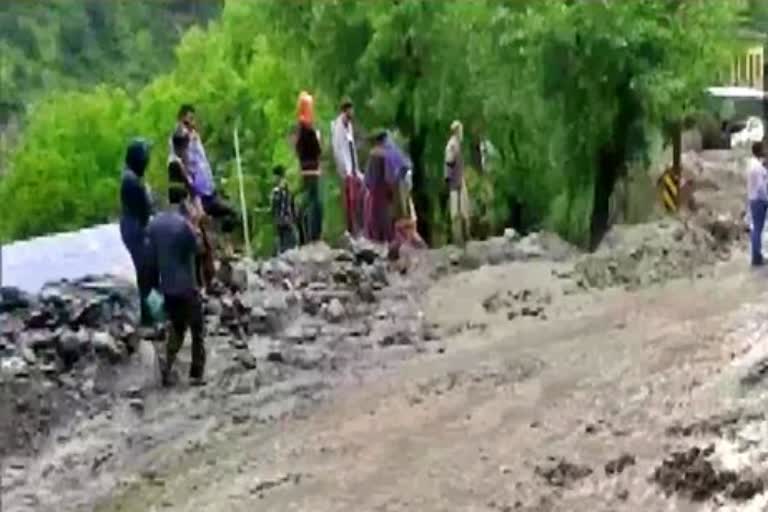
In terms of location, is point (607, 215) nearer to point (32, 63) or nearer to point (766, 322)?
point (766, 322)

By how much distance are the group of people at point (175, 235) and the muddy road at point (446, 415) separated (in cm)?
46

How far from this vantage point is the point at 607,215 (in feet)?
93.2

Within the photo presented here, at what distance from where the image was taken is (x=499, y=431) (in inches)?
459

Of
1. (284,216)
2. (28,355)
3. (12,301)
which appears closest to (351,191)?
(284,216)

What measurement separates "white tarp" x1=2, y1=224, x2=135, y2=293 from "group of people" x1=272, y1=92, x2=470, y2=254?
2507mm

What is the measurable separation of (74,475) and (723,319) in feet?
20.4

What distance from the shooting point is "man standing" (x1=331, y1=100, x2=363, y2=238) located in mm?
19172

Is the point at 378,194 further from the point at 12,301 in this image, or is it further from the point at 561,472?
the point at 561,472

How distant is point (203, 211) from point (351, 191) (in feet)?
15.7

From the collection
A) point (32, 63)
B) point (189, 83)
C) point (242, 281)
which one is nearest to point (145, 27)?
point (189, 83)

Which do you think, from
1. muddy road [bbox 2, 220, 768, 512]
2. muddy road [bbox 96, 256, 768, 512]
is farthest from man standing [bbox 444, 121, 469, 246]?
muddy road [bbox 96, 256, 768, 512]

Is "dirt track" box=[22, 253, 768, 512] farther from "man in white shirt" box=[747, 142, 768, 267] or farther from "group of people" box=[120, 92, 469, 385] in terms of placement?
"man in white shirt" box=[747, 142, 768, 267]

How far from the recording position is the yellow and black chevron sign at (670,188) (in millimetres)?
29859

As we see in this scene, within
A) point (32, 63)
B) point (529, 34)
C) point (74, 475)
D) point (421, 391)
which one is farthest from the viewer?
point (32, 63)
